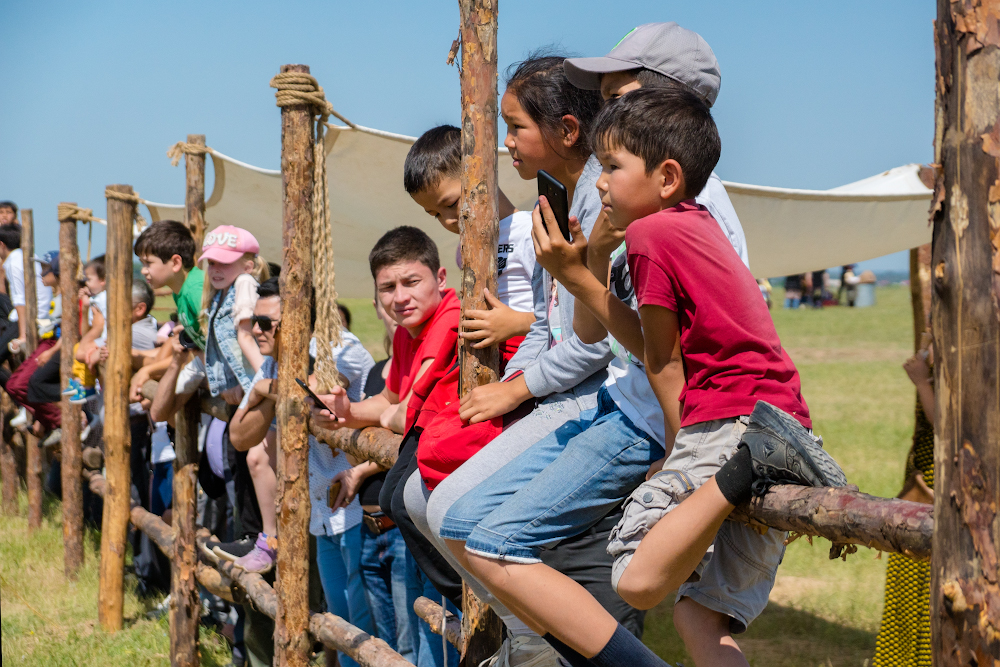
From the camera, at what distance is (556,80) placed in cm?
213

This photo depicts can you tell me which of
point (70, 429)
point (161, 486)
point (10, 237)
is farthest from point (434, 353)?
point (10, 237)

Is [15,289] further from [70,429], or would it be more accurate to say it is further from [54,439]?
[70,429]

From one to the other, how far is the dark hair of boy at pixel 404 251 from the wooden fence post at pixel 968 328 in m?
2.11

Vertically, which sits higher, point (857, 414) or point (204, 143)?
point (204, 143)

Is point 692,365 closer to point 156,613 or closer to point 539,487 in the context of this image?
point 539,487

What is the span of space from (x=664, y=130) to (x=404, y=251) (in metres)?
1.52

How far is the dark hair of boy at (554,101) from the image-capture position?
212 cm

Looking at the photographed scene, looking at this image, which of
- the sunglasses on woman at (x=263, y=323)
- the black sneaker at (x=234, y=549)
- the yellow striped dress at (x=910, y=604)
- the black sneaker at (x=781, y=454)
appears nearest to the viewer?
the black sneaker at (x=781, y=454)

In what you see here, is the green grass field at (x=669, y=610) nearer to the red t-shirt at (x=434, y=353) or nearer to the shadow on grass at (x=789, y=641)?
the shadow on grass at (x=789, y=641)

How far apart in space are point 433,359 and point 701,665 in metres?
1.13

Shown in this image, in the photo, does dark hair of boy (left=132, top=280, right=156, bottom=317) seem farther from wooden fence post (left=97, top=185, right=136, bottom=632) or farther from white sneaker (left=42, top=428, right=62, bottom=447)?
white sneaker (left=42, top=428, right=62, bottom=447)

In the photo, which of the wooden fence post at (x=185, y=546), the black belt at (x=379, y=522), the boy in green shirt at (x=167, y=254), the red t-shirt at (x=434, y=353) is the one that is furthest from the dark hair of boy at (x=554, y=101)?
the wooden fence post at (x=185, y=546)

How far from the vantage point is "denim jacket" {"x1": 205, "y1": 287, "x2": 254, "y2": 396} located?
3922mm

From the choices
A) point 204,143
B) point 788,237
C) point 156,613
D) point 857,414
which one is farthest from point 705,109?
point 857,414
